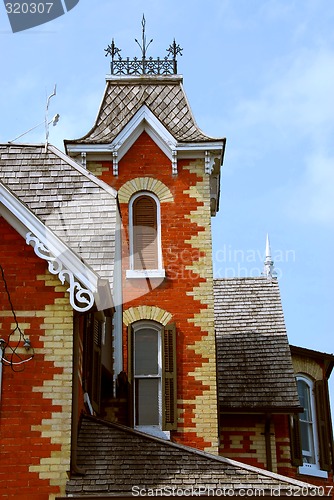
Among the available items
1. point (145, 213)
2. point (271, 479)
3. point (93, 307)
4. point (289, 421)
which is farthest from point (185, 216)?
point (271, 479)

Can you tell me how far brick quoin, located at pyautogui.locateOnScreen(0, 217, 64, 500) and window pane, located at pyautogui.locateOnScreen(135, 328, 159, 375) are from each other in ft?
20.1

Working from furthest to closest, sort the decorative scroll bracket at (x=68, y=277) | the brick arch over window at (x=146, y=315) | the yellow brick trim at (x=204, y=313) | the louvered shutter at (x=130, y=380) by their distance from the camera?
the brick arch over window at (x=146, y=315), the yellow brick trim at (x=204, y=313), the louvered shutter at (x=130, y=380), the decorative scroll bracket at (x=68, y=277)

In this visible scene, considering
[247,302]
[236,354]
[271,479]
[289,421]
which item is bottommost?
[271,479]

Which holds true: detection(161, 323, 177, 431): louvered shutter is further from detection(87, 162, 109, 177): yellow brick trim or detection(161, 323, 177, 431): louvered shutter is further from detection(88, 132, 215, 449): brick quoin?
detection(87, 162, 109, 177): yellow brick trim

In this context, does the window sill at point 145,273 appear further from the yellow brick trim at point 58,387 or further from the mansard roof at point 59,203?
the yellow brick trim at point 58,387

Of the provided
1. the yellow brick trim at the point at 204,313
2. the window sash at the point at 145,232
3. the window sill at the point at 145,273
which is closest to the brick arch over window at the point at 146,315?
the yellow brick trim at the point at 204,313

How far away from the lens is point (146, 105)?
73.7 ft

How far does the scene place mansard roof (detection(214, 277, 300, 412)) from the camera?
22781mm

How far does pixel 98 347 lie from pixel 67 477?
4668 mm

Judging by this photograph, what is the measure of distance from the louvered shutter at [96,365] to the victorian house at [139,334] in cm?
7

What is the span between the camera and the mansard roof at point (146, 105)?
73.8 ft

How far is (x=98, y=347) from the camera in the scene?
18.3 meters

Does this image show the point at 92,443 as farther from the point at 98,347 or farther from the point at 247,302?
the point at 247,302

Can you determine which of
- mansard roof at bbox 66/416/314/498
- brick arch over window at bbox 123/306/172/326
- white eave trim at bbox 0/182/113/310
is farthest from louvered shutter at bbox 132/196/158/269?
mansard roof at bbox 66/416/314/498
